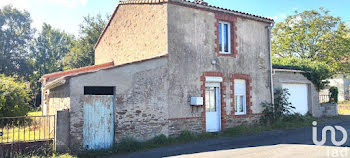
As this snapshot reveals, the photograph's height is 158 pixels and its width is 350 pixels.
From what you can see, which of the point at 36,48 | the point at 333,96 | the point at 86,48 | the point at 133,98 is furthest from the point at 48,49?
the point at 333,96

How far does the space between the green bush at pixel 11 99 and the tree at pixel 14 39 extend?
74.7 feet

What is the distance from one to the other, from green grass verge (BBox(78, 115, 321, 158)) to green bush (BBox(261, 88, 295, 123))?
0.32m

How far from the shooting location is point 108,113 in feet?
29.2

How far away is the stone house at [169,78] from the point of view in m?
8.75

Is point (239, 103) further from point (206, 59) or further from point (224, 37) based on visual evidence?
point (224, 37)

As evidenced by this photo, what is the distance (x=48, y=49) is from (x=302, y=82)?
3963 cm

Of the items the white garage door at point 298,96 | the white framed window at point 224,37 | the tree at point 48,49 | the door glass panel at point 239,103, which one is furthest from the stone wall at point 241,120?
the tree at point 48,49

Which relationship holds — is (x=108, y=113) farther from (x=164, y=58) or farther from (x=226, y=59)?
(x=226, y=59)

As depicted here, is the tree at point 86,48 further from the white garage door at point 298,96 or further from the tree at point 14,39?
the white garage door at point 298,96

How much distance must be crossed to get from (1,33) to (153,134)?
3421 cm

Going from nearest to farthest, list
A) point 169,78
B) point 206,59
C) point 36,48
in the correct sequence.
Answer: point 169,78, point 206,59, point 36,48

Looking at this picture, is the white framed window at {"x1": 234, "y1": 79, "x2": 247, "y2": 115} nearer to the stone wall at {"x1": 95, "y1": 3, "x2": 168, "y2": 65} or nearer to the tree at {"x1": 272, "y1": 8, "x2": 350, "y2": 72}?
the stone wall at {"x1": 95, "y1": 3, "x2": 168, "y2": 65}

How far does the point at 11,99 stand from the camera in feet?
44.4

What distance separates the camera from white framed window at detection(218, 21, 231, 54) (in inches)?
488
